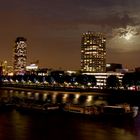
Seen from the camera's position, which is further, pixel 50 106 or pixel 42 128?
pixel 50 106

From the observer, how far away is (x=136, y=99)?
249ft

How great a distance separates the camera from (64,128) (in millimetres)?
42406

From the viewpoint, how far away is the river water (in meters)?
37.8

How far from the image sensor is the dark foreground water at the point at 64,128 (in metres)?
37.7

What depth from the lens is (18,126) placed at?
44031 mm

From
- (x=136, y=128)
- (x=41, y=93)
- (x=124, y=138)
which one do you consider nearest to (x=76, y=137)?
(x=124, y=138)

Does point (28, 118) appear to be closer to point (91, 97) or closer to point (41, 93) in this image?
point (91, 97)

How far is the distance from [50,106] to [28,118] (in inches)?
229

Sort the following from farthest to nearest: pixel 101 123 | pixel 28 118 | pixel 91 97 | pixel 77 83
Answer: pixel 77 83
pixel 91 97
pixel 28 118
pixel 101 123

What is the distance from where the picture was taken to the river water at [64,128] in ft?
124

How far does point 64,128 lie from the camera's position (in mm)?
42406

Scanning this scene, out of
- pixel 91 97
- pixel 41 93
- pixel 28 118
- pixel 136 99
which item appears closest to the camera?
pixel 28 118

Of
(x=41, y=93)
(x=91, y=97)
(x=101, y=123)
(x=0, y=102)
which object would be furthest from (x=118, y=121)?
(x=41, y=93)

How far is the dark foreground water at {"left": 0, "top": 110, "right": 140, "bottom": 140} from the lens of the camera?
37719mm
